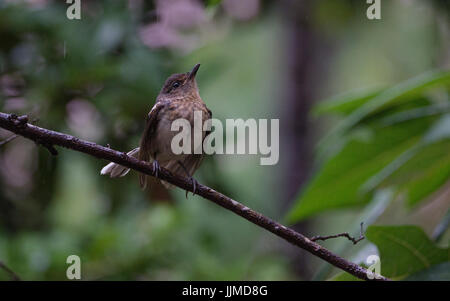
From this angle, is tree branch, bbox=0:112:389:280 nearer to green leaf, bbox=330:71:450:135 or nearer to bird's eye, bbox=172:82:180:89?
bird's eye, bbox=172:82:180:89

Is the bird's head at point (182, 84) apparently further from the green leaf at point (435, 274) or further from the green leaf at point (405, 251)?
the green leaf at point (435, 274)

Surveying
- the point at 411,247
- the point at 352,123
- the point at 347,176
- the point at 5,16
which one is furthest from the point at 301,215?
the point at 5,16

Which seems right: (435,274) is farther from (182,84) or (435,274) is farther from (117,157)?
(117,157)

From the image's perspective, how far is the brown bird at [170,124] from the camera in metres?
1.67

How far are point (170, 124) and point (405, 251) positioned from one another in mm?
913

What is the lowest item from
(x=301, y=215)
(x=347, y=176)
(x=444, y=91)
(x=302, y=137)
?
(x=301, y=215)

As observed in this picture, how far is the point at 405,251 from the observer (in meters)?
2.03

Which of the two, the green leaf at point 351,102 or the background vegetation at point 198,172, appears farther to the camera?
the green leaf at point 351,102

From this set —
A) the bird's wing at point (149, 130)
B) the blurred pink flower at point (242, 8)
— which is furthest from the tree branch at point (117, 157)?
the blurred pink flower at point (242, 8)

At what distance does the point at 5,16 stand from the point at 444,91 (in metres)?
2.53

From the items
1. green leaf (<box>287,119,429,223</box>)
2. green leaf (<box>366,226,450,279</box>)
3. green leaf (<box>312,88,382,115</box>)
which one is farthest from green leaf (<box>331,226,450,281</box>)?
green leaf (<box>312,88,382,115</box>)

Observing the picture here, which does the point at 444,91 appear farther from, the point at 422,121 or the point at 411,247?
the point at 411,247

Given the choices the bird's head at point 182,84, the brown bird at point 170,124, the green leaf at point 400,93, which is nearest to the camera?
the brown bird at point 170,124
